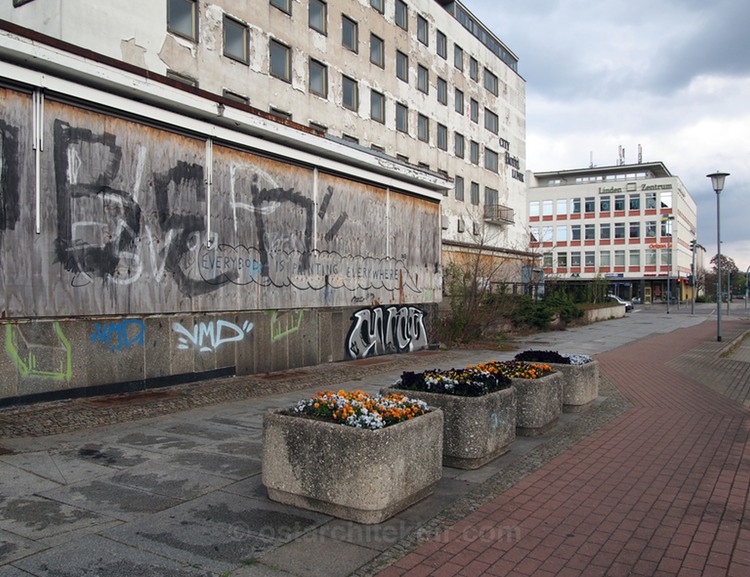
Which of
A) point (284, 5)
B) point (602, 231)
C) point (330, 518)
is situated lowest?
point (330, 518)

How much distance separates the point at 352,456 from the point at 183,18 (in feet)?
63.7

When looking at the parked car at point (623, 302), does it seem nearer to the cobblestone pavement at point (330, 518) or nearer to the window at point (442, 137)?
the window at point (442, 137)

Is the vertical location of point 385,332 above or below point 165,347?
below

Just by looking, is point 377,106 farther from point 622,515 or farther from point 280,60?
point 622,515

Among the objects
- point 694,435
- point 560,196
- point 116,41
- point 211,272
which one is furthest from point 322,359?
point 560,196

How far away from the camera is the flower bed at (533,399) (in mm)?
7711

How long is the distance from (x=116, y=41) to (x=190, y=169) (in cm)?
902

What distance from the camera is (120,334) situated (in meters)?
9.73

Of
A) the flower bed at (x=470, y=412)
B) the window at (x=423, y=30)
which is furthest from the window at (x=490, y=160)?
the flower bed at (x=470, y=412)

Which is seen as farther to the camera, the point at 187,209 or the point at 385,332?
the point at 385,332

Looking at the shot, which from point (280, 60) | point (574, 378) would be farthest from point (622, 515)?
point (280, 60)

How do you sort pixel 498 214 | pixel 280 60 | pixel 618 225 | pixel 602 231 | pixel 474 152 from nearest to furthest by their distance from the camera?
1. pixel 280 60
2. pixel 474 152
3. pixel 498 214
4. pixel 618 225
5. pixel 602 231

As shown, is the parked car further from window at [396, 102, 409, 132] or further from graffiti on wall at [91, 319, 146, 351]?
graffiti on wall at [91, 319, 146, 351]

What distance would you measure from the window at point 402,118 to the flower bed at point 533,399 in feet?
84.8
